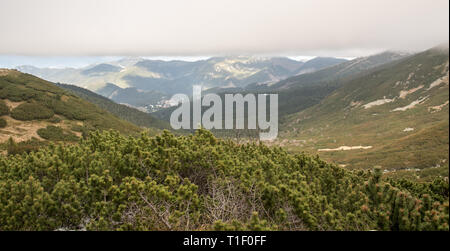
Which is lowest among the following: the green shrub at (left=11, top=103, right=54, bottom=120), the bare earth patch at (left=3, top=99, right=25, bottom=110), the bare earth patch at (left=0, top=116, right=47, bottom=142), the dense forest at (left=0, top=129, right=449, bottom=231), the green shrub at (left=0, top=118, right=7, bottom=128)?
the bare earth patch at (left=0, top=116, right=47, bottom=142)

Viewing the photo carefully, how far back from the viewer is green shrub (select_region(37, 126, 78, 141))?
244 ft

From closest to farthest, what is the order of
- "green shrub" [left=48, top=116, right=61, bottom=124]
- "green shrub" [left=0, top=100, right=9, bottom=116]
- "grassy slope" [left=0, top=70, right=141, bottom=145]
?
"grassy slope" [left=0, top=70, right=141, bottom=145] → "green shrub" [left=0, top=100, right=9, bottom=116] → "green shrub" [left=48, top=116, right=61, bottom=124]

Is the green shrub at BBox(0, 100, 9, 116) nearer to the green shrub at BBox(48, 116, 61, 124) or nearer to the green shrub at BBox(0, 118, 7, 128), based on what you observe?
the green shrub at BBox(0, 118, 7, 128)

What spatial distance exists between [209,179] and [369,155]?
5498 inches

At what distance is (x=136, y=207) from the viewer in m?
9.60

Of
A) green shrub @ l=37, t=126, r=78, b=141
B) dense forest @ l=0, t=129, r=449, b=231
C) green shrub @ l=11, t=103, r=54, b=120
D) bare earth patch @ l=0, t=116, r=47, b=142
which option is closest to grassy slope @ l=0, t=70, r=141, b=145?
bare earth patch @ l=0, t=116, r=47, b=142

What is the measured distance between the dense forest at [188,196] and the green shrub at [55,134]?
69847mm

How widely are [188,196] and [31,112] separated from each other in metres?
Answer: 99.2

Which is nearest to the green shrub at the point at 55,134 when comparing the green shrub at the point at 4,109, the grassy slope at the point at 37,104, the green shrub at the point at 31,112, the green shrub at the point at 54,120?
the grassy slope at the point at 37,104

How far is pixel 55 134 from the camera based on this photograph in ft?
253

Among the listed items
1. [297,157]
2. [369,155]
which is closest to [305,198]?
[297,157]

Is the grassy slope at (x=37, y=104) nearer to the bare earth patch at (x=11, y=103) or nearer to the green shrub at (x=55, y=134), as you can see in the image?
the bare earth patch at (x=11, y=103)

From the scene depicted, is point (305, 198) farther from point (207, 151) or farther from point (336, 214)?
point (207, 151)

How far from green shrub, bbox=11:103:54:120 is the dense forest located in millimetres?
86864
